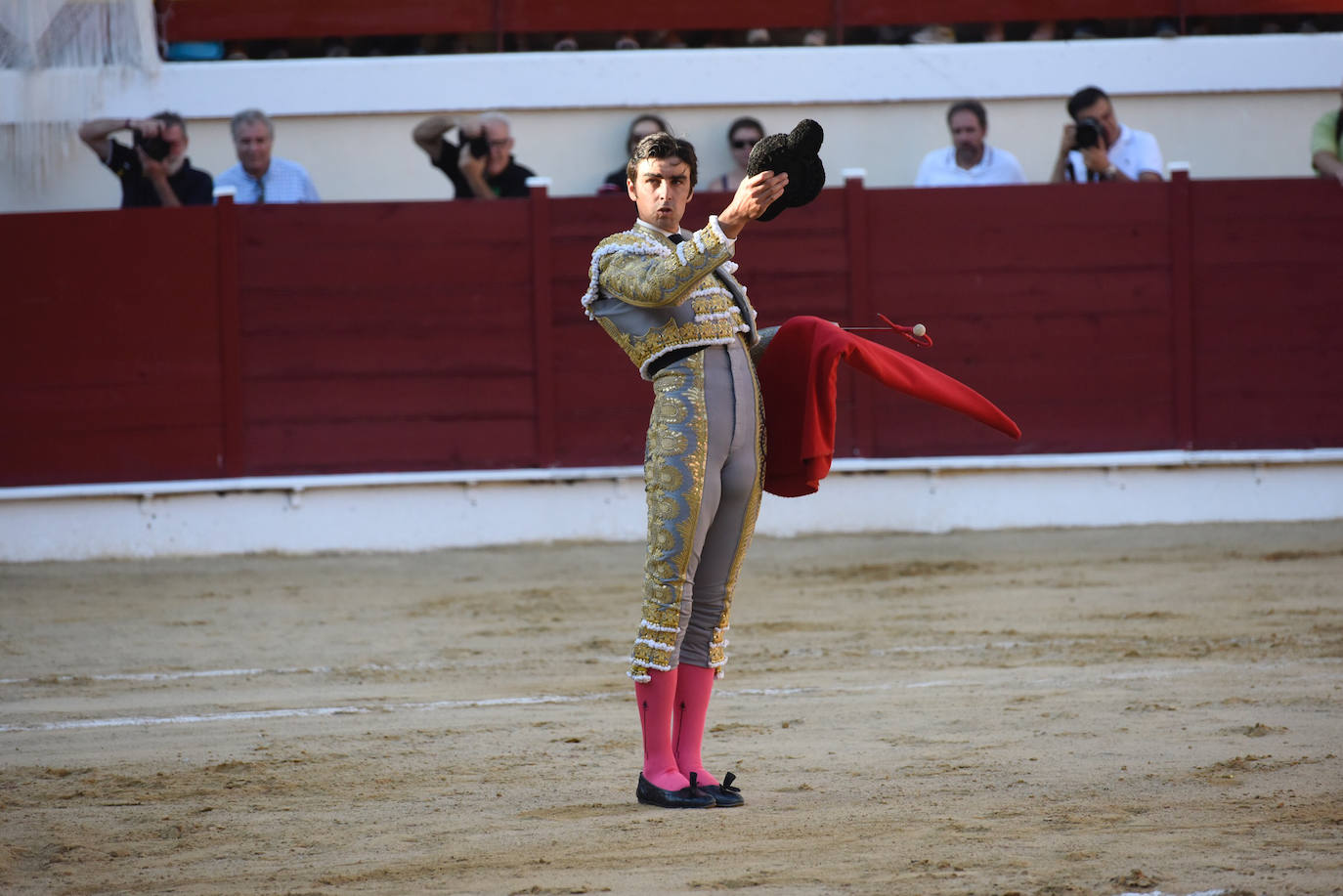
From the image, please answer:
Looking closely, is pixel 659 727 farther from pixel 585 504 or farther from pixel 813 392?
pixel 585 504

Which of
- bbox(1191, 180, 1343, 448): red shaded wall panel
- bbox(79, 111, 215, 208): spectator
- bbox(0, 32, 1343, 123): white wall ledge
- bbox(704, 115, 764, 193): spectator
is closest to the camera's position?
bbox(79, 111, 215, 208): spectator

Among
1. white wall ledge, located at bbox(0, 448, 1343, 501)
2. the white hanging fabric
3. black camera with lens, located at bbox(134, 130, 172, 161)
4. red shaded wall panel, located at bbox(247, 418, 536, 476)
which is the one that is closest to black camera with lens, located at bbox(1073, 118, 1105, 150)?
white wall ledge, located at bbox(0, 448, 1343, 501)

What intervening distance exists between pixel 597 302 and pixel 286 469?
516cm

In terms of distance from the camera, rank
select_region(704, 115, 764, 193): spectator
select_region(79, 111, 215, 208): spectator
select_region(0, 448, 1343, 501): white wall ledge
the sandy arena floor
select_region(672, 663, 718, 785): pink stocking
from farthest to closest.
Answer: select_region(704, 115, 764, 193): spectator < select_region(79, 111, 215, 208): spectator < select_region(0, 448, 1343, 501): white wall ledge < select_region(672, 663, 718, 785): pink stocking < the sandy arena floor

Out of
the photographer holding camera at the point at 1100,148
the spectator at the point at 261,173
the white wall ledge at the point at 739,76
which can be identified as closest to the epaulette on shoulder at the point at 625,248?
the spectator at the point at 261,173

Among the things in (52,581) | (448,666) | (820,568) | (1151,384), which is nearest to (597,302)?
(448,666)

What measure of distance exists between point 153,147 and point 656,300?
5.72 meters

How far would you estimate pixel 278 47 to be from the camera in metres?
9.74

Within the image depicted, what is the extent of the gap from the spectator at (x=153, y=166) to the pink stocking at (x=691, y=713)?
5.61 m

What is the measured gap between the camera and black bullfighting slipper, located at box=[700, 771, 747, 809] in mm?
3256

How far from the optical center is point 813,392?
131 inches

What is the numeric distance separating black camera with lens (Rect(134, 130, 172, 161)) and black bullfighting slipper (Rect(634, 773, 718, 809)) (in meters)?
5.75

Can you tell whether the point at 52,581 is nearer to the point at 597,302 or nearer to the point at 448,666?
the point at 448,666

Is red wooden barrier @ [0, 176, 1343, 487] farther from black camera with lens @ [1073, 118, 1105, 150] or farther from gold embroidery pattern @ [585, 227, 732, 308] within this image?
gold embroidery pattern @ [585, 227, 732, 308]
